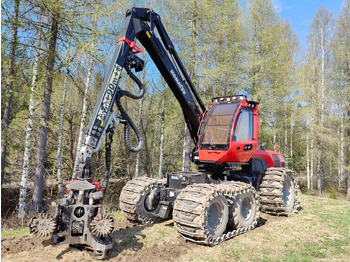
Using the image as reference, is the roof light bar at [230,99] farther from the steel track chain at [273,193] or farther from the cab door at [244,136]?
the steel track chain at [273,193]

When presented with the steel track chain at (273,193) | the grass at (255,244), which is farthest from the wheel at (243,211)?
the steel track chain at (273,193)

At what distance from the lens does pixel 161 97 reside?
15.1 meters

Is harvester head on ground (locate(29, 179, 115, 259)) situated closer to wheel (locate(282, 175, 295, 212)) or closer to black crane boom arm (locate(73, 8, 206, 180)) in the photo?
black crane boom arm (locate(73, 8, 206, 180))

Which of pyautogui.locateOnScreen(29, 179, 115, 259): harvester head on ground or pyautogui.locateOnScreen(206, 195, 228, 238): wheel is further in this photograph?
pyautogui.locateOnScreen(206, 195, 228, 238): wheel

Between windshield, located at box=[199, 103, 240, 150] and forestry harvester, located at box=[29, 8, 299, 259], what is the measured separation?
0.02 m

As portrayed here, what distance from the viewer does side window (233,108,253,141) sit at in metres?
6.18

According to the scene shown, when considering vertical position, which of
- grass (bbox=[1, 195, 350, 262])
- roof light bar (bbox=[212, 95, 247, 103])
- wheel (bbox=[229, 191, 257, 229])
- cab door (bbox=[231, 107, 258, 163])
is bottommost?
grass (bbox=[1, 195, 350, 262])

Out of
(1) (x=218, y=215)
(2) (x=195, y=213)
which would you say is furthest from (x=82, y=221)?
(1) (x=218, y=215)

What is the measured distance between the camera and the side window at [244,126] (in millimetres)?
6180

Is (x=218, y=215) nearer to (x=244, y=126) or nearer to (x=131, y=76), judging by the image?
(x=244, y=126)

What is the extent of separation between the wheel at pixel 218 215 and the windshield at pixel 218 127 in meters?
1.29

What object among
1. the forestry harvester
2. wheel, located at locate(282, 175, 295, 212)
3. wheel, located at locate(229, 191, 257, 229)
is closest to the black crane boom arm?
the forestry harvester

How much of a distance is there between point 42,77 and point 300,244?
809 cm

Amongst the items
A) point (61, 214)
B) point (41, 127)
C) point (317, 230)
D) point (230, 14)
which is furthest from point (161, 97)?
point (61, 214)
